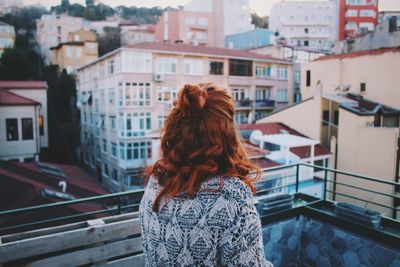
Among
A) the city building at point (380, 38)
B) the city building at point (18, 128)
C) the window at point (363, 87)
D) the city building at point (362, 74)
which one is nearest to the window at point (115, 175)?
the city building at point (18, 128)

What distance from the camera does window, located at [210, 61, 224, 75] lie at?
80.3 feet

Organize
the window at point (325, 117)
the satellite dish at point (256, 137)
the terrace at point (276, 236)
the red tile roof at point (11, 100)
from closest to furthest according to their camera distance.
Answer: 1. the terrace at point (276, 236)
2. the satellite dish at point (256, 137)
3. the red tile roof at point (11, 100)
4. the window at point (325, 117)

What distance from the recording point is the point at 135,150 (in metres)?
22.0

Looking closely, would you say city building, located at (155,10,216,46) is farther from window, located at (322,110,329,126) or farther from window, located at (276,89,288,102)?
window, located at (322,110,329,126)

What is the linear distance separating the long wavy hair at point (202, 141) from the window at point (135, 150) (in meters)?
20.4

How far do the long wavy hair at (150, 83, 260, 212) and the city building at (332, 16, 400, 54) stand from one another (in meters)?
19.8

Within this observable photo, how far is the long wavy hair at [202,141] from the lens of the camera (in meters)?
1.27

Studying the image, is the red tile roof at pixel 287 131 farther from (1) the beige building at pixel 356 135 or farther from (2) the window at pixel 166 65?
(2) the window at pixel 166 65

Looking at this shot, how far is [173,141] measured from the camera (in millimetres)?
1356

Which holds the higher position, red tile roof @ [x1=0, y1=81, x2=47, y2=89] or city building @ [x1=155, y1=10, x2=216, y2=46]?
city building @ [x1=155, y1=10, x2=216, y2=46]

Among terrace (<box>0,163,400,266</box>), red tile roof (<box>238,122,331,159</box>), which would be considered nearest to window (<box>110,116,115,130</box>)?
red tile roof (<box>238,122,331,159</box>)

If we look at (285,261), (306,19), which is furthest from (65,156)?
(306,19)

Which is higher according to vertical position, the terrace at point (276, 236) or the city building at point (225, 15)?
the city building at point (225, 15)

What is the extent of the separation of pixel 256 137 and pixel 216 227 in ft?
47.7
